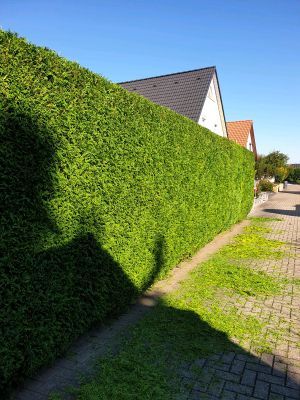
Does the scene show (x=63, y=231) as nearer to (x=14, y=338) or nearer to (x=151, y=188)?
(x=14, y=338)

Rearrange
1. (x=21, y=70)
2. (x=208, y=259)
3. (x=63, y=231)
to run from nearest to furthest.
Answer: (x=21, y=70), (x=63, y=231), (x=208, y=259)

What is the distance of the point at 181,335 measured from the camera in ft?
15.1

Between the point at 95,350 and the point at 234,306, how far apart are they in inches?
105

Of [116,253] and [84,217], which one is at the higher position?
[84,217]

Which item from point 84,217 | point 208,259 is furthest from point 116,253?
point 208,259

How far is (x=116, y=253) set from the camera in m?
4.98

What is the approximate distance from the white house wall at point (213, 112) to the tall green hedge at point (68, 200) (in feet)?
45.9

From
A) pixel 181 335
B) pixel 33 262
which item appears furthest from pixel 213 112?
pixel 33 262

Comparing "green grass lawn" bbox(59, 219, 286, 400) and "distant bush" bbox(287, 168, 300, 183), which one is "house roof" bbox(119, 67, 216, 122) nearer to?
"green grass lawn" bbox(59, 219, 286, 400)

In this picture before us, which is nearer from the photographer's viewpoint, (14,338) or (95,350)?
(14,338)

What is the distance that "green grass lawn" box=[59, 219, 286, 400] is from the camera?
3496mm

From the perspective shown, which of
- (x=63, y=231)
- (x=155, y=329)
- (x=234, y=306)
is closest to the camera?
(x=63, y=231)

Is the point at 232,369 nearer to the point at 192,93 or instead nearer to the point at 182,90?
the point at 192,93

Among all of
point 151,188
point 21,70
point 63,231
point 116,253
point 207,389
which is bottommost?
point 207,389
